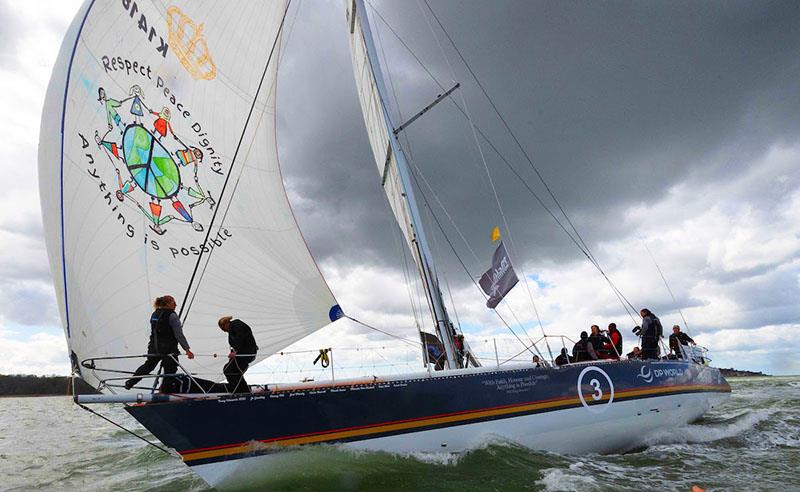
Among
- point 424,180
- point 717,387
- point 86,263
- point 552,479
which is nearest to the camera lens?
point 86,263

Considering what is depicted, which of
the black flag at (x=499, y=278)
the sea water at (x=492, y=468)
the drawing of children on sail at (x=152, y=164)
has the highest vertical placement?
the drawing of children on sail at (x=152, y=164)

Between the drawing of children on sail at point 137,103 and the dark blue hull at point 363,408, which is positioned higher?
the drawing of children on sail at point 137,103

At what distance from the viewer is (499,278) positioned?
874 centimetres

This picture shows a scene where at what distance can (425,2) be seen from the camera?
11.2 metres

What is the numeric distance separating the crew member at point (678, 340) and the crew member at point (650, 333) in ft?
7.69

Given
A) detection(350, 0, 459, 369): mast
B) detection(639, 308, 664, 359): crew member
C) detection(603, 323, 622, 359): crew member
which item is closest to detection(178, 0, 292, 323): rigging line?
detection(350, 0, 459, 369): mast

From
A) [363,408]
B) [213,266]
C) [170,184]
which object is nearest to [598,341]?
[363,408]

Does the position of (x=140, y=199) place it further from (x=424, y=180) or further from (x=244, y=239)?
(x=424, y=180)

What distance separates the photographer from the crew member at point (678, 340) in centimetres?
1266

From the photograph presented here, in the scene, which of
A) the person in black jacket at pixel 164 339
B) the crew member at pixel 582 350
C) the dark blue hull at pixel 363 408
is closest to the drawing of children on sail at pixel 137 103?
the person in black jacket at pixel 164 339

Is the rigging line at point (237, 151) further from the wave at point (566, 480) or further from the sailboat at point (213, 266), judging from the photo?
the wave at point (566, 480)

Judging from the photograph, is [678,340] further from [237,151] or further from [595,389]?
[237,151]

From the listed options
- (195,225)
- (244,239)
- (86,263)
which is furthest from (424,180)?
(86,263)

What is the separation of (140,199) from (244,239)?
156 centimetres
